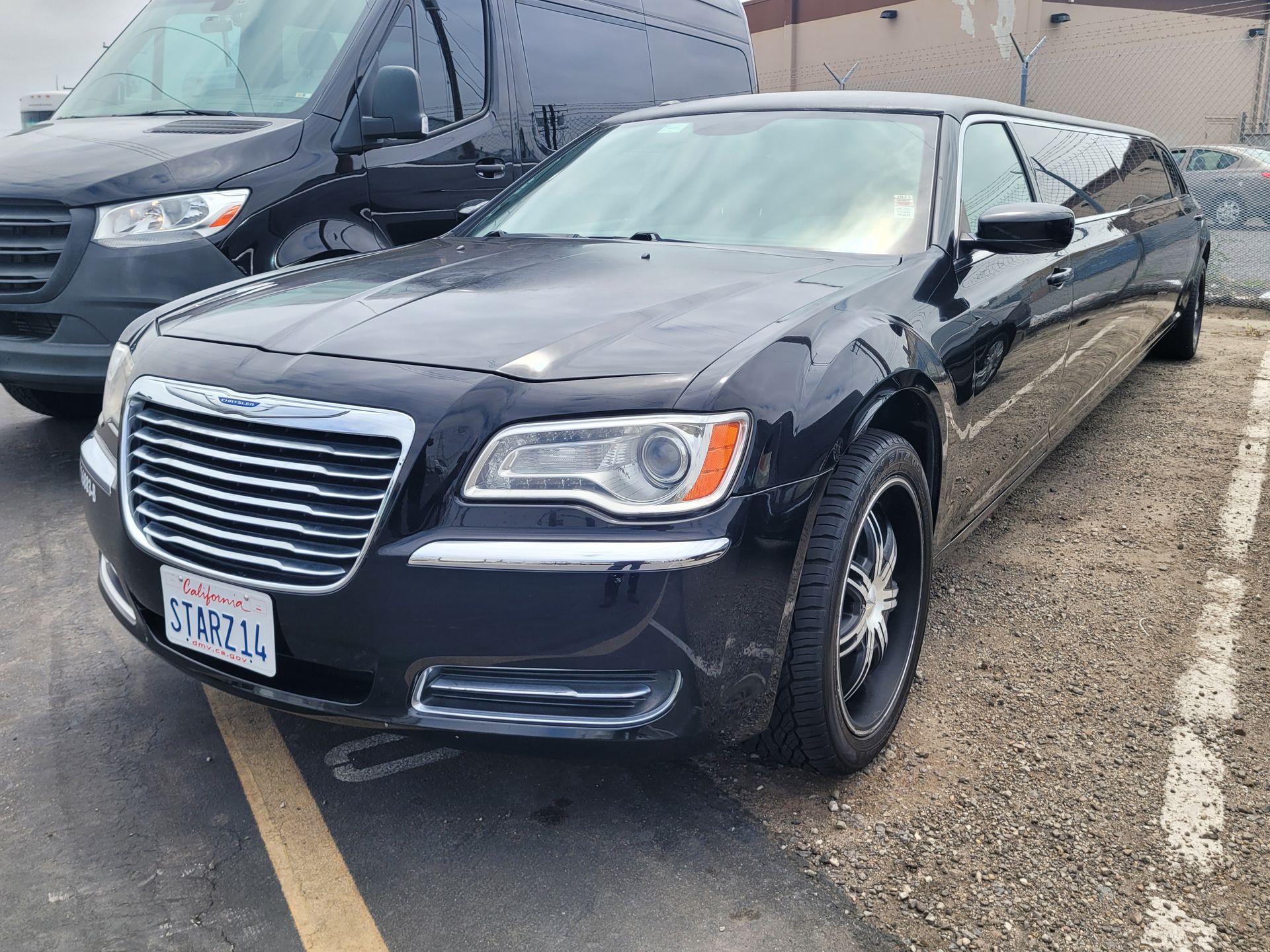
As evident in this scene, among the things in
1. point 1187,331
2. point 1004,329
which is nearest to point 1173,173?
point 1187,331

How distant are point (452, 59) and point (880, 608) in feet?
13.4

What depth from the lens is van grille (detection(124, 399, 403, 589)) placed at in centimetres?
201

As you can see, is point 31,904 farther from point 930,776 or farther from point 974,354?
point 974,354

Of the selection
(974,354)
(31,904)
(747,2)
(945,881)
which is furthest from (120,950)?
(747,2)

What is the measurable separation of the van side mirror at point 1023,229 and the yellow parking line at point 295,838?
2286 mm

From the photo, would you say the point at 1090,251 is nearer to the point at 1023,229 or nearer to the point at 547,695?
the point at 1023,229

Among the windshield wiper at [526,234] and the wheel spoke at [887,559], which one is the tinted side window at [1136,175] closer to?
the windshield wiper at [526,234]

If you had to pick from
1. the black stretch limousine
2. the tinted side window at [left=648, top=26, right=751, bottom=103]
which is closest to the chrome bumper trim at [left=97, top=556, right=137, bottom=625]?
the black stretch limousine

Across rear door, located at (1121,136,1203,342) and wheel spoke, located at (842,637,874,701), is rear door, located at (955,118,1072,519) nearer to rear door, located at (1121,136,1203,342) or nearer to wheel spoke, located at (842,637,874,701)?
wheel spoke, located at (842,637,874,701)

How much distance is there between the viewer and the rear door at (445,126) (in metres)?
5.17

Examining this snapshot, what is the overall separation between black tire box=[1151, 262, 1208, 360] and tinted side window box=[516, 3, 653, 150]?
148 inches

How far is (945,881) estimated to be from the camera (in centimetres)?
213

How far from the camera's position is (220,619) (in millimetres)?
2168

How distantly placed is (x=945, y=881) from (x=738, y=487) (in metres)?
0.90
